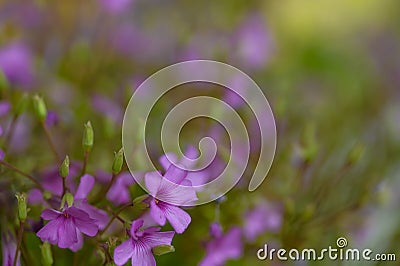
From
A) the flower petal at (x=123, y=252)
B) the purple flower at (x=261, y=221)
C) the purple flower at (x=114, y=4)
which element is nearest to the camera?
the flower petal at (x=123, y=252)

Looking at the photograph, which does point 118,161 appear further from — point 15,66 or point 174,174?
point 15,66

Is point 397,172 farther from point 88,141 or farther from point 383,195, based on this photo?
point 88,141

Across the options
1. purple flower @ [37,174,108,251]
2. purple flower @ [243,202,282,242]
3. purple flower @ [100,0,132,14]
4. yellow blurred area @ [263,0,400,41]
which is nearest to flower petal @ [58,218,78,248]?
purple flower @ [37,174,108,251]

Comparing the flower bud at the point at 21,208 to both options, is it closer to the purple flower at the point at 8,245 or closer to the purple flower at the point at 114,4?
the purple flower at the point at 8,245

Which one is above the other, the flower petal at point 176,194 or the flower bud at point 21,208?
the flower petal at point 176,194

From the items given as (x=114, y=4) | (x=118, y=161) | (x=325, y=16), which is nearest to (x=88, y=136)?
(x=118, y=161)

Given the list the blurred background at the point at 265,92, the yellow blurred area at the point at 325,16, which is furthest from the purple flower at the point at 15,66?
the yellow blurred area at the point at 325,16

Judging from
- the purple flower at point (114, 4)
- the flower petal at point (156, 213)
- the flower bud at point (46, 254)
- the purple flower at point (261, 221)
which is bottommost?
the flower bud at point (46, 254)
